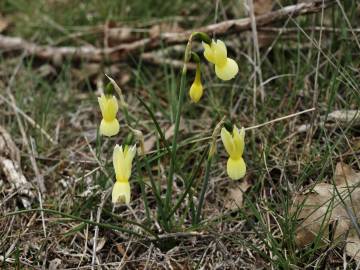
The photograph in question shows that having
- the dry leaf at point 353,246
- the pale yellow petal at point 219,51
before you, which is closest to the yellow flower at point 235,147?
the pale yellow petal at point 219,51

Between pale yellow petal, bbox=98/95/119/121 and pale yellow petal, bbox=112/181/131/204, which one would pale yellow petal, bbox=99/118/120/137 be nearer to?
pale yellow petal, bbox=98/95/119/121

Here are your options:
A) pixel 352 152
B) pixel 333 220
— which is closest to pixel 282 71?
pixel 352 152

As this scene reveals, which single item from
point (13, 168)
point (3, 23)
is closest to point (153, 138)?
point (13, 168)

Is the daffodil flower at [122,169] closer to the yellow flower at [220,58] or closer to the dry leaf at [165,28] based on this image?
the yellow flower at [220,58]

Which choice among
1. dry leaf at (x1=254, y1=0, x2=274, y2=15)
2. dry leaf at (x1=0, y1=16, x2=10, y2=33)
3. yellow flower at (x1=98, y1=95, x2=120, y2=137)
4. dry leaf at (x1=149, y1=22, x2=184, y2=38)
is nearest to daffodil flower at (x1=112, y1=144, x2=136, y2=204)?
yellow flower at (x1=98, y1=95, x2=120, y2=137)

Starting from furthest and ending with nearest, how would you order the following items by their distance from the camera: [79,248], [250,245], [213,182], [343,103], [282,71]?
[282,71] < [343,103] < [213,182] < [79,248] < [250,245]

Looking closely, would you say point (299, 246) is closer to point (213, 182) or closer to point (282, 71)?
point (213, 182)
